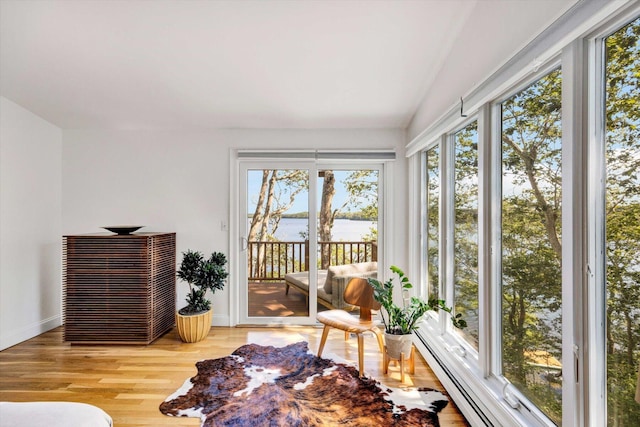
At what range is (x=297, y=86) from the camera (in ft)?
9.92

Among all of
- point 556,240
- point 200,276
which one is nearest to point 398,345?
point 556,240

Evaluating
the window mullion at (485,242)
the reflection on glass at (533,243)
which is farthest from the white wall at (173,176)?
the reflection on glass at (533,243)

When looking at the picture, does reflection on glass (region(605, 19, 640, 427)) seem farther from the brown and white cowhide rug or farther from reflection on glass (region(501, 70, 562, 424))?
the brown and white cowhide rug

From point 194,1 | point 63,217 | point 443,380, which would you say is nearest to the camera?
point 194,1

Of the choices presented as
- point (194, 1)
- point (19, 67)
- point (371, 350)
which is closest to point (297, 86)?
point (194, 1)

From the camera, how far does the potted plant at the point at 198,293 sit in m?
3.29

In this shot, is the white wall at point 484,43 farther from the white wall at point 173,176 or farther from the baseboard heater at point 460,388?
the baseboard heater at point 460,388

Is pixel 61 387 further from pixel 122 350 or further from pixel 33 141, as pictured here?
pixel 33 141

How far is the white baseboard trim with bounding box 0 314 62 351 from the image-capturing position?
10.3 feet

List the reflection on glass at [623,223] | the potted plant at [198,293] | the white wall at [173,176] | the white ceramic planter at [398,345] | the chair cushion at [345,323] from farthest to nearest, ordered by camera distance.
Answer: the white wall at [173,176] < the potted plant at [198,293] < the chair cushion at [345,323] < the white ceramic planter at [398,345] < the reflection on glass at [623,223]

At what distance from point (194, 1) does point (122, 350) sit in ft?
9.91

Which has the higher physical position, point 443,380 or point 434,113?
point 434,113

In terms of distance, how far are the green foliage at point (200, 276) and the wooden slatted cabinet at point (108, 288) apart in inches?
12.7

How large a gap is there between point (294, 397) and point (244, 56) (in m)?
2.56
